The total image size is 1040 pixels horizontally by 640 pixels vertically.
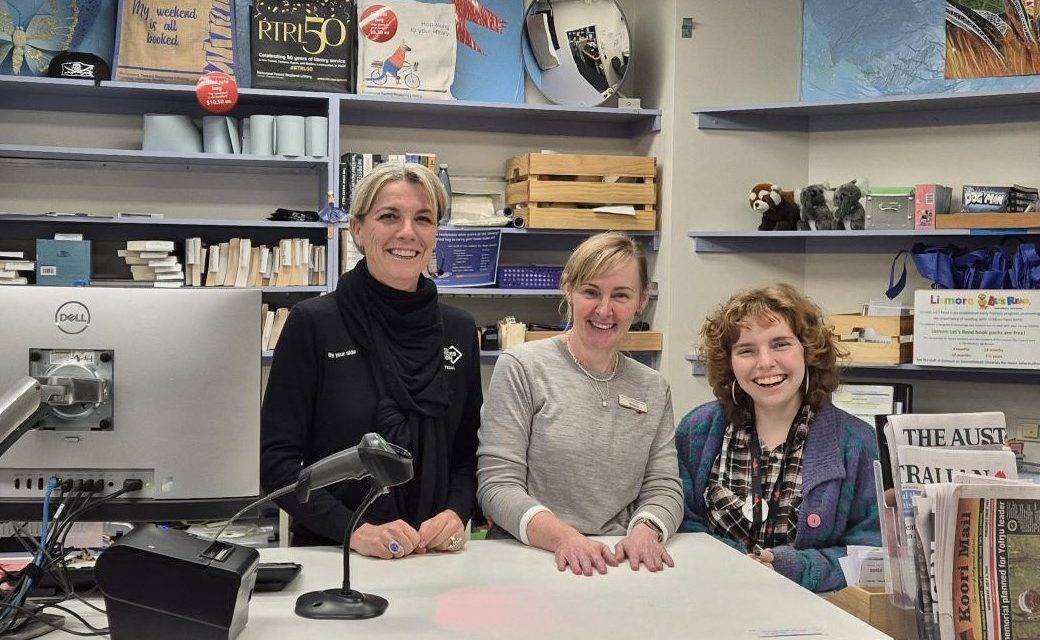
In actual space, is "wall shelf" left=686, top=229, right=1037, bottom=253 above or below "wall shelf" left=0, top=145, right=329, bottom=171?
below

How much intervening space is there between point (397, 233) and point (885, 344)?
2456 mm

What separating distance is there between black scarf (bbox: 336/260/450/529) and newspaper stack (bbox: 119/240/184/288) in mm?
2144

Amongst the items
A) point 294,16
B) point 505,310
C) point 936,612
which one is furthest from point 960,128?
point 936,612

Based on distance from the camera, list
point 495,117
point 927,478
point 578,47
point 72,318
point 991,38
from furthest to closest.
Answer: point 495,117
point 578,47
point 991,38
point 927,478
point 72,318

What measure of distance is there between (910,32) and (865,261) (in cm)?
96

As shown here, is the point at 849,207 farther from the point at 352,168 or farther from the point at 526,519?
the point at 526,519

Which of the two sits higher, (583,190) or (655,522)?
(583,190)

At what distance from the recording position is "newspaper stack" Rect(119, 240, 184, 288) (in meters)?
4.02

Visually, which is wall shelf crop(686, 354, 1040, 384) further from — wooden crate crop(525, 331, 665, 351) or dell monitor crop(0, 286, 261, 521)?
dell monitor crop(0, 286, 261, 521)

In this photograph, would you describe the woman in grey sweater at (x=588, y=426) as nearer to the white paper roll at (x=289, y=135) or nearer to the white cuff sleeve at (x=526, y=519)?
the white cuff sleeve at (x=526, y=519)

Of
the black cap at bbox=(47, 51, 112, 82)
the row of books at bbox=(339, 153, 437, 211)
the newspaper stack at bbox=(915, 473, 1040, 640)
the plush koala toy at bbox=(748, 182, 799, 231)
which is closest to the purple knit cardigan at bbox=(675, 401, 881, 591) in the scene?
the newspaper stack at bbox=(915, 473, 1040, 640)

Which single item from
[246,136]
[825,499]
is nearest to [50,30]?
[246,136]

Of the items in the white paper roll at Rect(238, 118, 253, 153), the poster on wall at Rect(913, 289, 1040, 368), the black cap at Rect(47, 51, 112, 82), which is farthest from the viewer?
the white paper roll at Rect(238, 118, 253, 153)

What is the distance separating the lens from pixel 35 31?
404 centimetres
